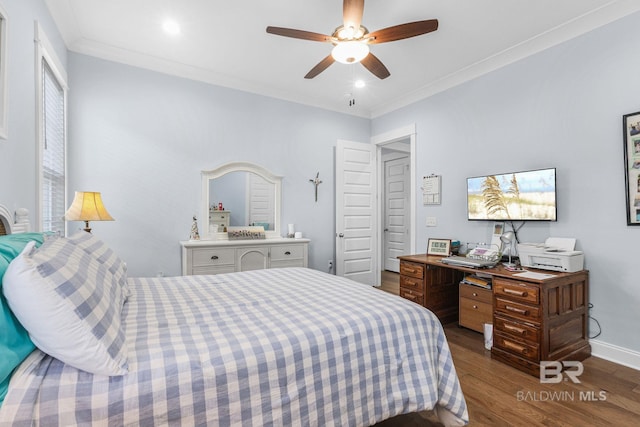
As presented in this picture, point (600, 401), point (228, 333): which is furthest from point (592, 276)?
point (228, 333)

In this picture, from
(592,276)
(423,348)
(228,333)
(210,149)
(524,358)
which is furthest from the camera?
(210,149)

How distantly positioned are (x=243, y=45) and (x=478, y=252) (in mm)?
3182

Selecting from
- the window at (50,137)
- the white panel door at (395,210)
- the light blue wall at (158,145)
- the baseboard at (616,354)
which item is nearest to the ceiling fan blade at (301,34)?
the window at (50,137)

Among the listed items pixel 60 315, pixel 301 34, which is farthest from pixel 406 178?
pixel 60 315

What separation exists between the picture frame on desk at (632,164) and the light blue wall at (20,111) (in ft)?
13.9

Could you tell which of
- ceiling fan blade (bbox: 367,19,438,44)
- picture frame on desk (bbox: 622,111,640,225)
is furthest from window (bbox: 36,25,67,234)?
picture frame on desk (bbox: 622,111,640,225)

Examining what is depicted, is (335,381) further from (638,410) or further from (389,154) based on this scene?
(389,154)

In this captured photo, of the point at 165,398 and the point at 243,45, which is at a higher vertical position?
the point at 243,45

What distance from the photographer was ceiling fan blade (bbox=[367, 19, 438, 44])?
2.18 meters

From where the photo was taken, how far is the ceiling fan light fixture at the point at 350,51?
7.62ft

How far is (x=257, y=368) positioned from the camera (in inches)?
45.6

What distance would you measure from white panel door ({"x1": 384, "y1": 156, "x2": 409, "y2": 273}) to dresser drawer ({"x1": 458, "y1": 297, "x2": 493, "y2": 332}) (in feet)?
9.55

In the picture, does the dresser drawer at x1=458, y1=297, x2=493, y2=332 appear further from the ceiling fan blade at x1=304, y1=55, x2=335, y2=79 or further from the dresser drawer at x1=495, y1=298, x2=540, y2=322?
the ceiling fan blade at x1=304, y1=55, x2=335, y2=79

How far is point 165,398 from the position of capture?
1.01 meters
